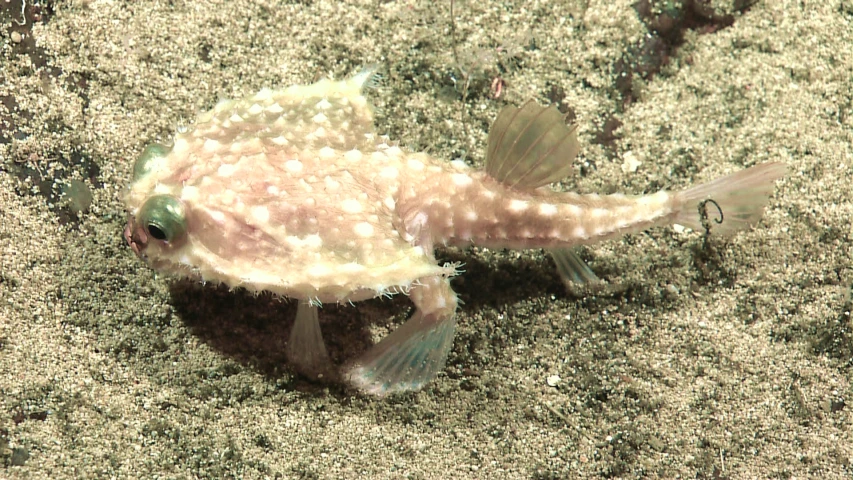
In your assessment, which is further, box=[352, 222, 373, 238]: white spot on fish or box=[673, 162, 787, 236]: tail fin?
box=[673, 162, 787, 236]: tail fin

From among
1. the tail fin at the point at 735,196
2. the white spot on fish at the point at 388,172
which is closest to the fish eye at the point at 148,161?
the white spot on fish at the point at 388,172

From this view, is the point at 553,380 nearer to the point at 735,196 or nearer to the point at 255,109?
the point at 735,196

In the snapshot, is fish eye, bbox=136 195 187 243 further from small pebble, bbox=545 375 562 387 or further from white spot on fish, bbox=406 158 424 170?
small pebble, bbox=545 375 562 387

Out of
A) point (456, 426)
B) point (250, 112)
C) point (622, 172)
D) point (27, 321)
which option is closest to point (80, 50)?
point (250, 112)

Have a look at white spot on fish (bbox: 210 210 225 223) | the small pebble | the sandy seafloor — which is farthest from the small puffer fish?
the small pebble

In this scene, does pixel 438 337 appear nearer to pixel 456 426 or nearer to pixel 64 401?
pixel 456 426

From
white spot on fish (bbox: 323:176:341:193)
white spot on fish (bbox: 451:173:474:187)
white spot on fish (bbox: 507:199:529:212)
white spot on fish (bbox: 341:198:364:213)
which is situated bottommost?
white spot on fish (bbox: 507:199:529:212)

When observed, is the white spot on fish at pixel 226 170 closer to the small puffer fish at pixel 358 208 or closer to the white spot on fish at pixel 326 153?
the small puffer fish at pixel 358 208
